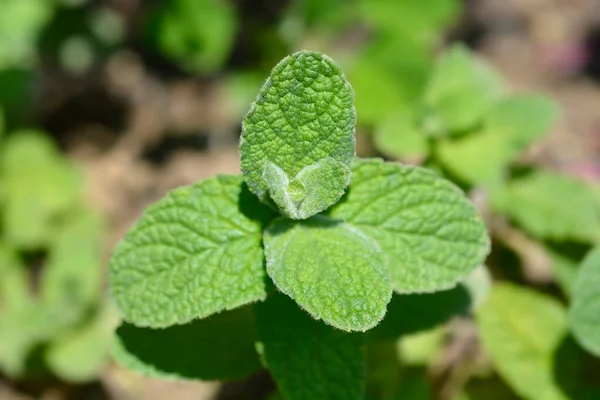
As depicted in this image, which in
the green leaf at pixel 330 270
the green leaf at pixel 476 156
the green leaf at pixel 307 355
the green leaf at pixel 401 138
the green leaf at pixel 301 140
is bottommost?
the green leaf at pixel 307 355

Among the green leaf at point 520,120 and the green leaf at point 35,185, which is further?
the green leaf at point 35,185

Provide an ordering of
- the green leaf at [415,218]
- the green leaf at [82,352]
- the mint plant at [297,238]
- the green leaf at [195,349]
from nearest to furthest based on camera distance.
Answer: the mint plant at [297,238] → the green leaf at [415,218] → the green leaf at [195,349] → the green leaf at [82,352]

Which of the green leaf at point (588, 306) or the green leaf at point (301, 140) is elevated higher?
the green leaf at point (301, 140)

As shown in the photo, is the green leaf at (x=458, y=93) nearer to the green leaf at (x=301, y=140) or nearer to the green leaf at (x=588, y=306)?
the green leaf at (x=588, y=306)

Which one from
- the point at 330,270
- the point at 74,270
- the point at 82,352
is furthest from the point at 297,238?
the point at 74,270

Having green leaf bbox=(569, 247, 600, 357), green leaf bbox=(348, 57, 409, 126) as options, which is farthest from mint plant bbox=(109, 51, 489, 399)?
green leaf bbox=(348, 57, 409, 126)

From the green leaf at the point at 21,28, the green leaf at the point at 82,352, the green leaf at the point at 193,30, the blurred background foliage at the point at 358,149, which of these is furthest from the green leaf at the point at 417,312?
the green leaf at the point at 21,28

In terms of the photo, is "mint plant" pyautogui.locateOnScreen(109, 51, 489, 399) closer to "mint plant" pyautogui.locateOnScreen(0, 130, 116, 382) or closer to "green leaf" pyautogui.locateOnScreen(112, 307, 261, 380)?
"green leaf" pyautogui.locateOnScreen(112, 307, 261, 380)
